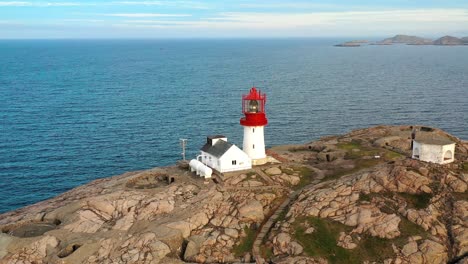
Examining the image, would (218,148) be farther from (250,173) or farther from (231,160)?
(250,173)

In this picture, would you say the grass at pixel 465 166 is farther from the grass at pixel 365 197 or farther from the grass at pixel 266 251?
the grass at pixel 266 251

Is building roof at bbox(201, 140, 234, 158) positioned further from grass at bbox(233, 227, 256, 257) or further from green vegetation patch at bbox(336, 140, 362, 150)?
green vegetation patch at bbox(336, 140, 362, 150)

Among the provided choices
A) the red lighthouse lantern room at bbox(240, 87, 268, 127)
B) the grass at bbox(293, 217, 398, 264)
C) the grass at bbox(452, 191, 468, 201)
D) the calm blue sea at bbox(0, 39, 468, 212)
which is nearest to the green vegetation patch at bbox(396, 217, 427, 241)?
the grass at bbox(293, 217, 398, 264)

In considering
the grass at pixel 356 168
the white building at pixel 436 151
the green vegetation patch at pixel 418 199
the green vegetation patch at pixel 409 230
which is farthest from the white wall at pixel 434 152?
the green vegetation patch at pixel 409 230

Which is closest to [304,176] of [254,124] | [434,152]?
[254,124]

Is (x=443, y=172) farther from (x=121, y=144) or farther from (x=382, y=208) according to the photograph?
(x=121, y=144)

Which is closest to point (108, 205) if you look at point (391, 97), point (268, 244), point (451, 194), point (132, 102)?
point (268, 244)
